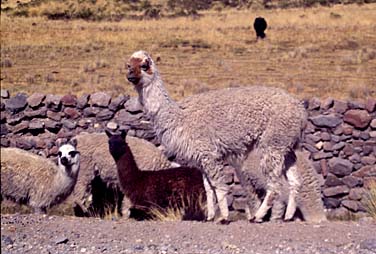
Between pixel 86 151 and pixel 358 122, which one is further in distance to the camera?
pixel 358 122

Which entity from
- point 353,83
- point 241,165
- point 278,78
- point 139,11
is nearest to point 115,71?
point 139,11

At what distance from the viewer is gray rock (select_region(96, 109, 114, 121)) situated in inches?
528

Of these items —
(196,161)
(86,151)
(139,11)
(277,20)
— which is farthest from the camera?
(277,20)

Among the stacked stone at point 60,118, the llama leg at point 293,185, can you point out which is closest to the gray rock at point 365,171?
the llama leg at point 293,185

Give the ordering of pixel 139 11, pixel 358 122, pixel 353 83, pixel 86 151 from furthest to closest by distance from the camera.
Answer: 1. pixel 139 11
2. pixel 353 83
3. pixel 358 122
4. pixel 86 151

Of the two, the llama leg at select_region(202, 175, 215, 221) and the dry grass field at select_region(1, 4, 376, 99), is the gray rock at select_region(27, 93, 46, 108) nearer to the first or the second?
the dry grass field at select_region(1, 4, 376, 99)

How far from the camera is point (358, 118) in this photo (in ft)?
42.3

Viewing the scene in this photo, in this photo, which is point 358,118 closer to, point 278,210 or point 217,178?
point 278,210

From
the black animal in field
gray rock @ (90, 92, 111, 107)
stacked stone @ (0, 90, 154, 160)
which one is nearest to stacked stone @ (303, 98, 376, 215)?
stacked stone @ (0, 90, 154, 160)

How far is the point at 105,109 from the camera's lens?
529 inches

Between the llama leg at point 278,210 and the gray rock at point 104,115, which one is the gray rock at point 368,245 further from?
the gray rock at point 104,115

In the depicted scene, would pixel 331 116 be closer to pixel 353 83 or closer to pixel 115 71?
pixel 353 83

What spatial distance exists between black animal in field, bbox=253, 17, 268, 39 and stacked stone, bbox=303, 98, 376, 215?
294 inches

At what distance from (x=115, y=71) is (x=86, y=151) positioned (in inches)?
280
